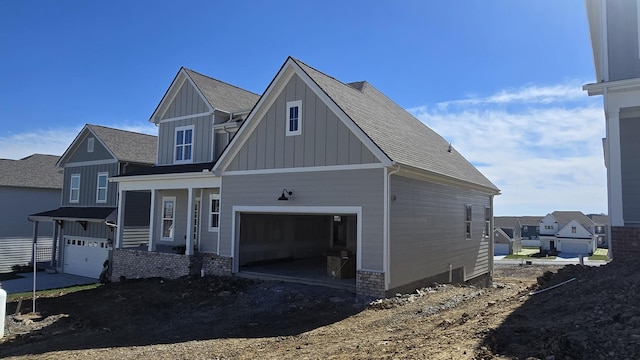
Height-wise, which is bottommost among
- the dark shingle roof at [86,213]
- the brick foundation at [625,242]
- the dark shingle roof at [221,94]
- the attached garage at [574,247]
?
the attached garage at [574,247]

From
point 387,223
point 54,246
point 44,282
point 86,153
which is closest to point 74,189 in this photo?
point 86,153

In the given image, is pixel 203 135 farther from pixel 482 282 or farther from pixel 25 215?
pixel 25 215

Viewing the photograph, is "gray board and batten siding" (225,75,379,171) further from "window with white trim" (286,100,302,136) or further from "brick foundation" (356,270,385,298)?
"brick foundation" (356,270,385,298)

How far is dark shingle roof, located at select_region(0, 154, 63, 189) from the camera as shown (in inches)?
1140

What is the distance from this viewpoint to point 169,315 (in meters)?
12.1

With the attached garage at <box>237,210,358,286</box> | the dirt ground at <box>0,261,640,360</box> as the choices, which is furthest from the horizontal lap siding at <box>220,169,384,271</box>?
the dirt ground at <box>0,261,640,360</box>

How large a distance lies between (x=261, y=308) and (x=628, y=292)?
27.6ft

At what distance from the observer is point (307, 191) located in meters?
13.6

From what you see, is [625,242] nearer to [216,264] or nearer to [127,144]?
[216,264]

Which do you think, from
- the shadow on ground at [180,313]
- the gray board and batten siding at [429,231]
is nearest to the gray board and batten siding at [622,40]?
the gray board and batten siding at [429,231]

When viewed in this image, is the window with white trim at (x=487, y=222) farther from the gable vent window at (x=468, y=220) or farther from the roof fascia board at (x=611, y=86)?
the roof fascia board at (x=611, y=86)

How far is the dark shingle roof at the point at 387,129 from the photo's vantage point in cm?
1288

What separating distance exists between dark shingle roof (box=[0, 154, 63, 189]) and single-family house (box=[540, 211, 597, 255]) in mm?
68559

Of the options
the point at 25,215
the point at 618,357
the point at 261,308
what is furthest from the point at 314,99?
the point at 25,215
